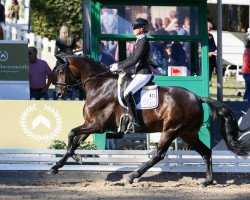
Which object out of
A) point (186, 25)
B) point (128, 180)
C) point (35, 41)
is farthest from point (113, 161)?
point (35, 41)

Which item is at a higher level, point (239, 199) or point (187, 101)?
point (187, 101)

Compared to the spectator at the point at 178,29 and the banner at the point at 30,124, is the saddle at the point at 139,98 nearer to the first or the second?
the banner at the point at 30,124

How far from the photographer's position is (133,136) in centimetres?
1772

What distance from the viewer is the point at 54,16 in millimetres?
32938

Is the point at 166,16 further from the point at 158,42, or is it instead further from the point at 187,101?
the point at 187,101

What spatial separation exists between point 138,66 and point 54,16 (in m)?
18.3

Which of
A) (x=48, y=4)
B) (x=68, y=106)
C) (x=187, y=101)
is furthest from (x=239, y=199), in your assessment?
(x=48, y=4)

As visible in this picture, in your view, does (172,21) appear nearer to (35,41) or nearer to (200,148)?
(200,148)

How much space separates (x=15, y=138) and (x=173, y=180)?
2873mm

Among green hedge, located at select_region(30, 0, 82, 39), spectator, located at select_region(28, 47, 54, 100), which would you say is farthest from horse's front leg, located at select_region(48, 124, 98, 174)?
green hedge, located at select_region(30, 0, 82, 39)

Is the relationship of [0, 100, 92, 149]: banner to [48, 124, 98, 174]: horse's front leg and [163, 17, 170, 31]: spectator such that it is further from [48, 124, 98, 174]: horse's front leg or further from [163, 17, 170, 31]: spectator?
[163, 17, 170, 31]: spectator

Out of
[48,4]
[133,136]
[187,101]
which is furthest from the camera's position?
[48,4]

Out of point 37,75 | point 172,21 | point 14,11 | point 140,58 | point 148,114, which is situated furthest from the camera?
point 14,11

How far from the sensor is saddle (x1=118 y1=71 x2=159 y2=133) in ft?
48.9
